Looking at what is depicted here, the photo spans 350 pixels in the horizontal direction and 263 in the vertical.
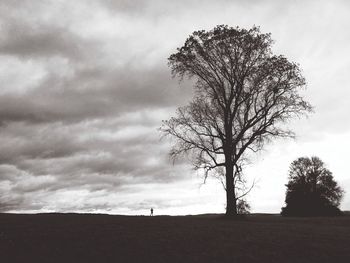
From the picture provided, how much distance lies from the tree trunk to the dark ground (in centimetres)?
1106

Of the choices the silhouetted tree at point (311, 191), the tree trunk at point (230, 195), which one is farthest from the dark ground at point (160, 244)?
the silhouetted tree at point (311, 191)

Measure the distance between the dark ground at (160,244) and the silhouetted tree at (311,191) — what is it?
1841 inches

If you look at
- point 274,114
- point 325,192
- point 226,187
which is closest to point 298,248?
point 226,187

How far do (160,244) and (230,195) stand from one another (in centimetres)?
1868

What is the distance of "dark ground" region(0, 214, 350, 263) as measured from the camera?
18531mm

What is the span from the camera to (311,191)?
75.4 metres

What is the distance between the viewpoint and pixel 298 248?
22438mm

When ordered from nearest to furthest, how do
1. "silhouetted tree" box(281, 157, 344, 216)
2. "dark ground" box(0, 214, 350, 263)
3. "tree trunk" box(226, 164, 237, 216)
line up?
"dark ground" box(0, 214, 350, 263) → "tree trunk" box(226, 164, 237, 216) → "silhouetted tree" box(281, 157, 344, 216)

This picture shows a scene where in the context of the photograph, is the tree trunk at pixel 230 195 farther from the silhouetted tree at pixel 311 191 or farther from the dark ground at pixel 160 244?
the silhouetted tree at pixel 311 191

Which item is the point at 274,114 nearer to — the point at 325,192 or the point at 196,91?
the point at 196,91

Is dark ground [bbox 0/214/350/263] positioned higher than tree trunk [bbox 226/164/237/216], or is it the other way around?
tree trunk [bbox 226/164/237/216]

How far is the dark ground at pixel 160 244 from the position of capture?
18.5m

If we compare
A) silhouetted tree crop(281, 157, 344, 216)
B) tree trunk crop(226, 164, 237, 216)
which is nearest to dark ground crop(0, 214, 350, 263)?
tree trunk crop(226, 164, 237, 216)

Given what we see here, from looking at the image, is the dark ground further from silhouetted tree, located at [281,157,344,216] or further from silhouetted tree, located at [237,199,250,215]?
silhouetted tree, located at [281,157,344,216]
